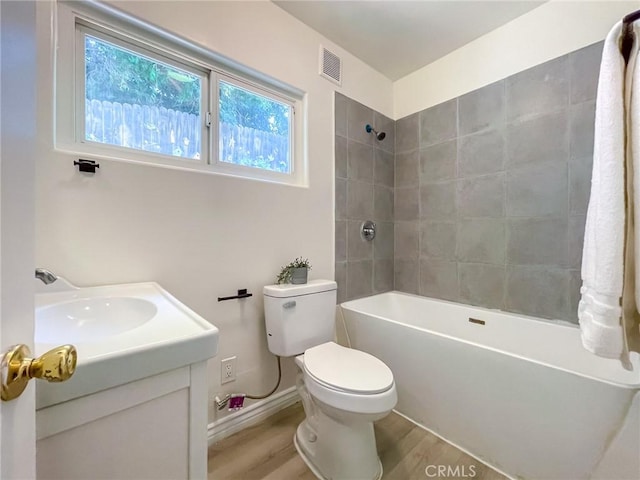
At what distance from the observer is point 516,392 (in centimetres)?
119

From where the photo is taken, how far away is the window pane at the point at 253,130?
1555 millimetres

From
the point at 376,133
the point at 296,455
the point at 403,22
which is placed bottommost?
the point at 296,455

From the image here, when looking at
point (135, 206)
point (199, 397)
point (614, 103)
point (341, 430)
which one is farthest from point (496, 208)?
point (135, 206)

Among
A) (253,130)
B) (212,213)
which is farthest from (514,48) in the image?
(212,213)

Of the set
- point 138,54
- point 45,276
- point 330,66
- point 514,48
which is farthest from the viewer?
point 330,66

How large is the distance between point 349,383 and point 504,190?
157 cm

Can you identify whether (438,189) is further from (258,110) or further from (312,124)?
(258,110)

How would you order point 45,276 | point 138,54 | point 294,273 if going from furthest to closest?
point 294,273 < point 138,54 < point 45,276

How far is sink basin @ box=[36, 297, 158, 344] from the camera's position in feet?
2.72

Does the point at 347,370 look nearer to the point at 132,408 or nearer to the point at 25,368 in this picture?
the point at 132,408

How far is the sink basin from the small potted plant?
0.80 meters

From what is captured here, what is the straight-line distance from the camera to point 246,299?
5.06ft

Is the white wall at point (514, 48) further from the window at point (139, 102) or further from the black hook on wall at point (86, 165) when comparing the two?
the black hook on wall at point (86, 165)

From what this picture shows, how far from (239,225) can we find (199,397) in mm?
1031
